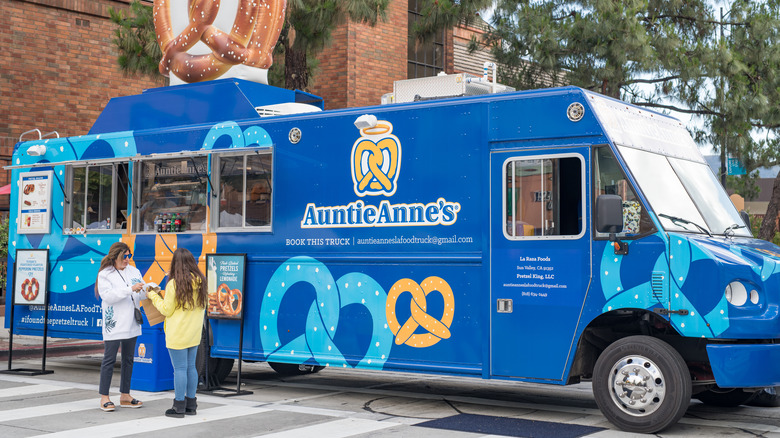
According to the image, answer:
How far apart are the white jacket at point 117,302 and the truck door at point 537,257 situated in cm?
360

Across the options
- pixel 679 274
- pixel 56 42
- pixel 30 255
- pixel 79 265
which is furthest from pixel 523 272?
pixel 56 42

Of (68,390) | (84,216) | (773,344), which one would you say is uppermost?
(84,216)

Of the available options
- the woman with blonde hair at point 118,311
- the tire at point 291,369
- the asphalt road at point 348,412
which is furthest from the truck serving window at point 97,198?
the tire at point 291,369

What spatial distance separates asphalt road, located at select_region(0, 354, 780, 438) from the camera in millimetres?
7879

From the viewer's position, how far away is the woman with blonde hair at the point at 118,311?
8859mm

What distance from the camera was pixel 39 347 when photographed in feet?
47.0

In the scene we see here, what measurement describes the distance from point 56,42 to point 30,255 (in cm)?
937

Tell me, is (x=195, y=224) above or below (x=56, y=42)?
below

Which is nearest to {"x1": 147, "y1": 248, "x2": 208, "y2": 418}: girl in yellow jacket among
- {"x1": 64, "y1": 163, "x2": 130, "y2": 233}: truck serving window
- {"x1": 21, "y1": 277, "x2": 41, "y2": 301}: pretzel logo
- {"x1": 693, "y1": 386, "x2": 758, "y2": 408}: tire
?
{"x1": 64, "y1": 163, "x2": 130, "y2": 233}: truck serving window

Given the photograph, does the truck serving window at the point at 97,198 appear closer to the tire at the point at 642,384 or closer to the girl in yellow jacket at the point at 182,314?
the girl in yellow jacket at the point at 182,314

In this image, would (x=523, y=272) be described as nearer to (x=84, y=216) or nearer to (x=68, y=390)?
(x=68, y=390)

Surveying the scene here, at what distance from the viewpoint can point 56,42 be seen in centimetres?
1997

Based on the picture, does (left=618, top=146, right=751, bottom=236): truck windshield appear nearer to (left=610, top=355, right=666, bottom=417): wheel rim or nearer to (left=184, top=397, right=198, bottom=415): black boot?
(left=610, top=355, right=666, bottom=417): wheel rim

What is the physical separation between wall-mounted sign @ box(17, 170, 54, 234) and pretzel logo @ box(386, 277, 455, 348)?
5.58 meters
